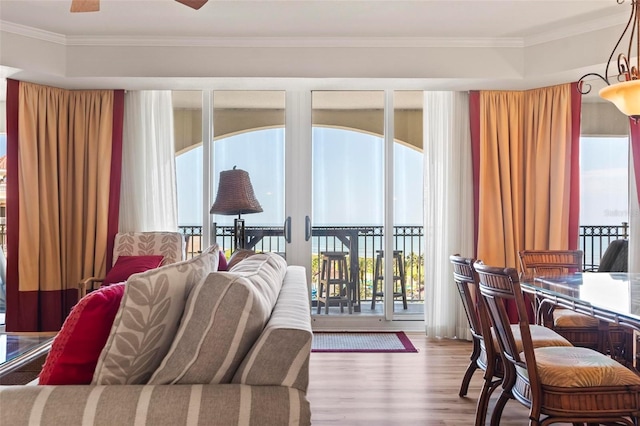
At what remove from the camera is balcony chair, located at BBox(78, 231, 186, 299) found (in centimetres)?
461

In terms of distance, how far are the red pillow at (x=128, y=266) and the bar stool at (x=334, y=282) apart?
58.3 inches

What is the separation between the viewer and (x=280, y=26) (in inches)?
166

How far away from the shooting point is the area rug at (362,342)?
4.36 meters

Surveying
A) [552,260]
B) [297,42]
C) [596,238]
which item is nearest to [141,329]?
[552,260]

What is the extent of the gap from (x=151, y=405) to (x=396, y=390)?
2.26 meters

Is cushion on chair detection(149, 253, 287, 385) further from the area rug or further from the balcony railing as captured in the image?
the balcony railing

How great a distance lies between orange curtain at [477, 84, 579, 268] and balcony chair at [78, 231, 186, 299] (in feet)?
8.50

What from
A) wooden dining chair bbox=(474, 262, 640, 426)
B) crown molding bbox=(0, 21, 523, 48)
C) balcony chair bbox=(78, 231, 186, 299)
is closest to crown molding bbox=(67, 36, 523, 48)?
crown molding bbox=(0, 21, 523, 48)

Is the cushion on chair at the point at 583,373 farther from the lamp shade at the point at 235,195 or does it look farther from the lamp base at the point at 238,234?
the lamp base at the point at 238,234

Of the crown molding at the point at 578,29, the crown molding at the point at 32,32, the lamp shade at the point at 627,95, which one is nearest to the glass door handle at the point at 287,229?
the crown molding at the point at 32,32

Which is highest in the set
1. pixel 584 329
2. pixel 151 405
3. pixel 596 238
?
pixel 596 238

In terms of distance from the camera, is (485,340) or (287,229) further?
(287,229)

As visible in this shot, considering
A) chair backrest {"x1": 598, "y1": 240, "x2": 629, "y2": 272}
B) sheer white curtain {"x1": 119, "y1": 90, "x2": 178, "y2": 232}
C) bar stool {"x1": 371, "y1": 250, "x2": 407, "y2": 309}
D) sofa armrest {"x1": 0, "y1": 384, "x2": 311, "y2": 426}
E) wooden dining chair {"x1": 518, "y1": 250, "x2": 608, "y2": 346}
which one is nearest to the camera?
sofa armrest {"x1": 0, "y1": 384, "x2": 311, "y2": 426}

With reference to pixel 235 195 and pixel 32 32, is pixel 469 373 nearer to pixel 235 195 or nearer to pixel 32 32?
pixel 235 195
